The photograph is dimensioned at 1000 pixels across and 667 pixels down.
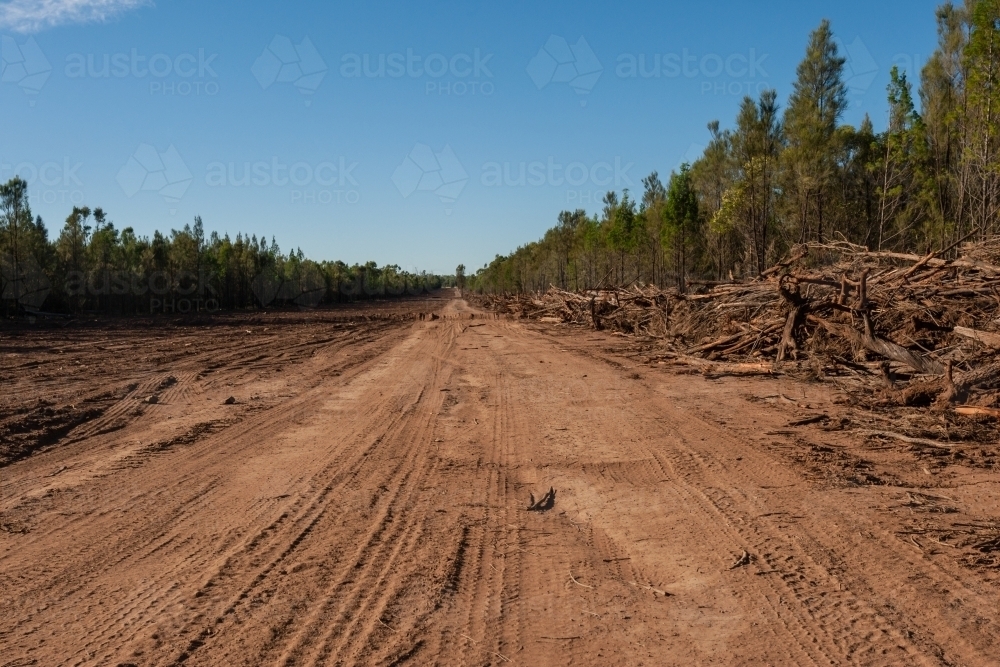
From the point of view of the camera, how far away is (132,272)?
152ft

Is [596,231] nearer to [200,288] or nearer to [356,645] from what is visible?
[200,288]

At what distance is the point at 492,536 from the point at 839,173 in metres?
34.2

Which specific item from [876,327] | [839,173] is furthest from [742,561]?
[839,173]

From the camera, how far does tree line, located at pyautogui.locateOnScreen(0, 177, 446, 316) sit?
37625 mm

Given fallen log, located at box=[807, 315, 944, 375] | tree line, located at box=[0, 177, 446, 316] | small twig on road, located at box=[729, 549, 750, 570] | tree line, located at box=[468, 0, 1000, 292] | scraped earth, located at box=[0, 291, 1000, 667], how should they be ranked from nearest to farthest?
scraped earth, located at box=[0, 291, 1000, 667]
small twig on road, located at box=[729, 549, 750, 570]
fallen log, located at box=[807, 315, 944, 375]
tree line, located at box=[468, 0, 1000, 292]
tree line, located at box=[0, 177, 446, 316]

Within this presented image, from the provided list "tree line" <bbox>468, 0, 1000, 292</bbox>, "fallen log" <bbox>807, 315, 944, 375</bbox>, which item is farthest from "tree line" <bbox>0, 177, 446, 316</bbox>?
"fallen log" <bbox>807, 315, 944, 375</bbox>

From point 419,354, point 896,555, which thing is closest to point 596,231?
point 419,354

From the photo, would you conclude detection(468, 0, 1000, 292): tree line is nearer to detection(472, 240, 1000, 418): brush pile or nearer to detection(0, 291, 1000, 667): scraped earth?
detection(472, 240, 1000, 418): brush pile

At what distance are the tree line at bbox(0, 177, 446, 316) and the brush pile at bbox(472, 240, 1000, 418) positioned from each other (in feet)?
120

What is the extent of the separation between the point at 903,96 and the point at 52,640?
96.0 feet

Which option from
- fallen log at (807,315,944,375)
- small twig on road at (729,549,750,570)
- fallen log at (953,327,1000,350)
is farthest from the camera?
fallen log at (807,315,944,375)

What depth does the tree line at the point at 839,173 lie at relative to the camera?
940 inches

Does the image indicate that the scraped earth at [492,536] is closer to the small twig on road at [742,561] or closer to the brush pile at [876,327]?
the small twig on road at [742,561]

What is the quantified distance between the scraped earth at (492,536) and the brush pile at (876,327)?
108 centimetres
